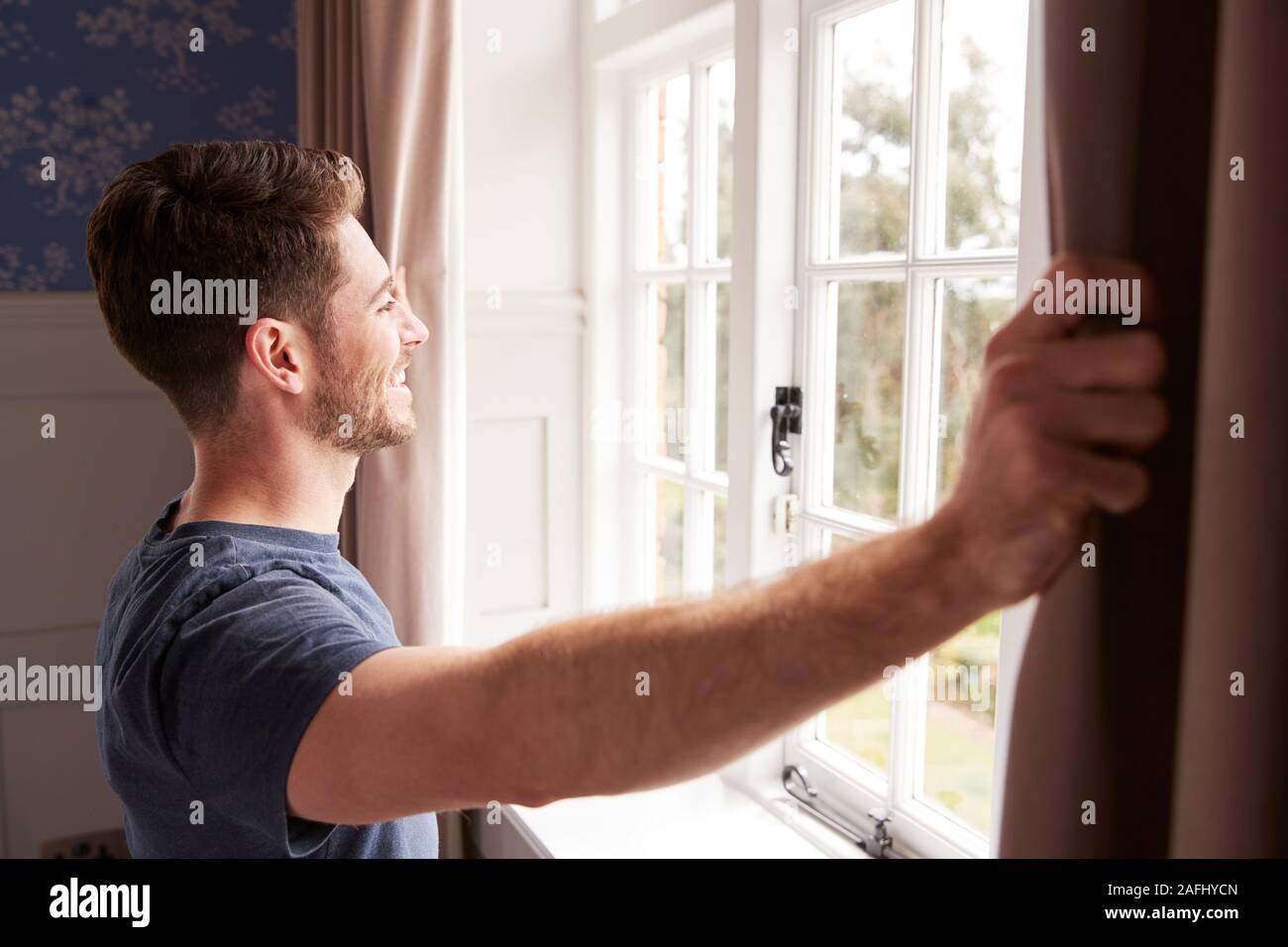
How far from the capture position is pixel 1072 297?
69cm

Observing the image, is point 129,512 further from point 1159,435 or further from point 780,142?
point 1159,435

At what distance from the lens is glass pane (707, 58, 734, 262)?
6.39 ft

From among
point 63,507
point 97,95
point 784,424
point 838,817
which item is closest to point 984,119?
point 784,424

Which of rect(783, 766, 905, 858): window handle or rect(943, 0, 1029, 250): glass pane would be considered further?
rect(783, 766, 905, 858): window handle

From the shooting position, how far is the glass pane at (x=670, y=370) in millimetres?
2156

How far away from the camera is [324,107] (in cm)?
202

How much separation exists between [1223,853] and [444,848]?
1.89 meters

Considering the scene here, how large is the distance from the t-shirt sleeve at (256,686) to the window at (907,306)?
31.2 inches

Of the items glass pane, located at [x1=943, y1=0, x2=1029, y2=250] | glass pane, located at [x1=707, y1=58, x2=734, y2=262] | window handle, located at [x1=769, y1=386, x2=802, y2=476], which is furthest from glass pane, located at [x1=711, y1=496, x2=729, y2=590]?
glass pane, located at [x1=943, y1=0, x2=1029, y2=250]

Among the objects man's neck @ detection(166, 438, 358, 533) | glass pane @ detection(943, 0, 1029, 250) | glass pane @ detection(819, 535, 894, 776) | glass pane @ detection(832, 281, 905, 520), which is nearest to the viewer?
man's neck @ detection(166, 438, 358, 533)

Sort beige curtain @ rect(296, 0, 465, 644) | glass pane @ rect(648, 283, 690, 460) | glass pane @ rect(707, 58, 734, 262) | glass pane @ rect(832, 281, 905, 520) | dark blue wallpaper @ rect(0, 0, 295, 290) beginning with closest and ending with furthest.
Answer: glass pane @ rect(832, 281, 905, 520)
beige curtain @ rect(296, 0, 465, 644)
glass pane @ rect(707, 58, 734, 262)
dark blue wallpaper @ rect(0, 0, 295, 290)
glass pane @ rect(648, 283, 690, 460)

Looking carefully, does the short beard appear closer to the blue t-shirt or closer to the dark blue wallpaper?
the blue t-shirt
